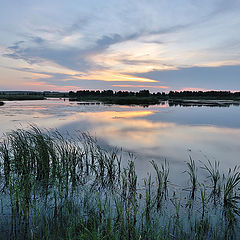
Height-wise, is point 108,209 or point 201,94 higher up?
point 201,94

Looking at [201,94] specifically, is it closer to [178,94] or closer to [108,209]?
[178,94]

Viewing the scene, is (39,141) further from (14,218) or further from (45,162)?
(14,218)

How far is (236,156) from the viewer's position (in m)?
9.66

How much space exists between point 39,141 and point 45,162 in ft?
2.43

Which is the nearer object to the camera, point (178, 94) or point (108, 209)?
point (108, 209)

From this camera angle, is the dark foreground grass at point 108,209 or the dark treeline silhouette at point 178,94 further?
the dark treeline silhouette at point 178,94

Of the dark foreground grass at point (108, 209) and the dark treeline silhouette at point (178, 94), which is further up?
the dark treeline silhouette at point (178, 94)

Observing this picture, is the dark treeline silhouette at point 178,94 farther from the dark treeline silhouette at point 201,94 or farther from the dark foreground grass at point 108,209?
the dark foreground grass at point 108,209

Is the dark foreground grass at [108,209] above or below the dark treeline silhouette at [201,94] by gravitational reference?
below

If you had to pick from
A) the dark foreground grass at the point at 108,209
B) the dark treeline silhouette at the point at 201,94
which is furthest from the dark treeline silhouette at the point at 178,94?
the dark foreground grass at the point at 108,209

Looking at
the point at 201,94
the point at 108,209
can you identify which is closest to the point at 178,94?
the point at 201,94

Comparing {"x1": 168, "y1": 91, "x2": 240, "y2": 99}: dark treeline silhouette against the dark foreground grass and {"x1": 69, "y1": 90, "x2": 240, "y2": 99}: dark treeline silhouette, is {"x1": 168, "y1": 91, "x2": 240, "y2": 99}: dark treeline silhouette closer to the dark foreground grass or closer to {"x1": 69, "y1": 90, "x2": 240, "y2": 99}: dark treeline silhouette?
{"x1": 69, "y1": 90, "x2": 240, "y2": 99}: dark treeline silhouette

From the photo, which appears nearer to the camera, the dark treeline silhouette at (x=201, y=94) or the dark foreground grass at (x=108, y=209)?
the dark foreground grass at (x=108, y=209)

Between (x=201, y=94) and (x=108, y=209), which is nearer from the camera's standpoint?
(x=108, y=209)
